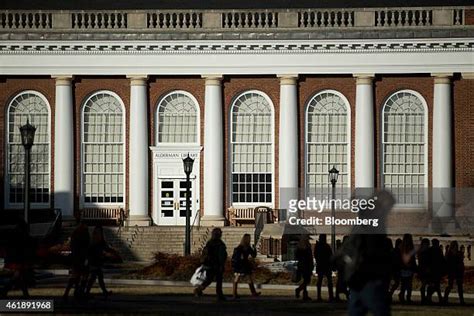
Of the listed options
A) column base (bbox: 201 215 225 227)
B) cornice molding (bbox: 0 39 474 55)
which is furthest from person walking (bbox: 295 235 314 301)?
cornice molding (bbox: 0 39 474 55)

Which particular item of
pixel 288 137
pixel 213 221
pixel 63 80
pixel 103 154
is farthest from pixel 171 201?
pixel 63 80

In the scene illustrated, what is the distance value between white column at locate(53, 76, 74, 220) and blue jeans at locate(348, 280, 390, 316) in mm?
43717

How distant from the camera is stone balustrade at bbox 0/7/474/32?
59.9m

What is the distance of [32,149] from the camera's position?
61.5 meters

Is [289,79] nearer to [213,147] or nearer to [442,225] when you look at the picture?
[213,147]

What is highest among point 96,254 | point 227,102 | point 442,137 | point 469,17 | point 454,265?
point 469,17

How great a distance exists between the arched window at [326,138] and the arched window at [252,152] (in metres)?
1.68

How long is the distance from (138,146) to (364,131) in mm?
9568

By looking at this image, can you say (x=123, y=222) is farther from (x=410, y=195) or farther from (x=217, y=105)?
(x=410, y=195)

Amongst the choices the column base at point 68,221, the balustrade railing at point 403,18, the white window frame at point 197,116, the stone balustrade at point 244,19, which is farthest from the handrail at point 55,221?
the balustrade railing at point 403,18

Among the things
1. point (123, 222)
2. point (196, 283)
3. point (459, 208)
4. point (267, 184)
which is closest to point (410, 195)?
point (459, 208)

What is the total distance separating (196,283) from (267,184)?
29.5 m

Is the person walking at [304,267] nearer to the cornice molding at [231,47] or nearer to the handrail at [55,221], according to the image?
the handrail at [55,221]

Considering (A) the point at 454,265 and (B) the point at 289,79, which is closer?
(A) the point at 454,265
